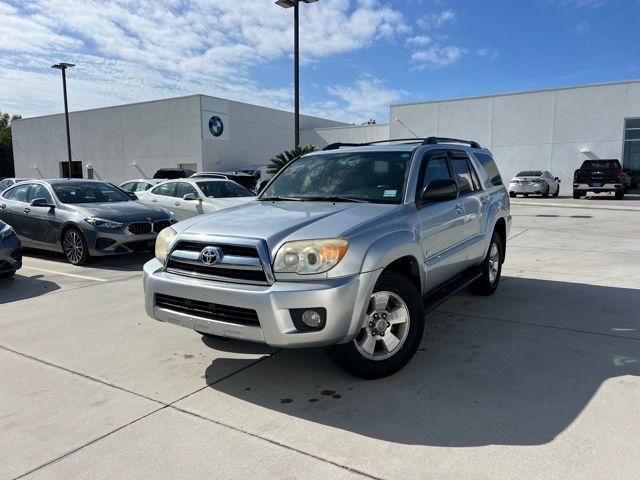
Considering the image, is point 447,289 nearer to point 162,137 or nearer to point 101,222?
point 101,222

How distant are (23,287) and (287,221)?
5299mm

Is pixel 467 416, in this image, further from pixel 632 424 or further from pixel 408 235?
pixel 408 235

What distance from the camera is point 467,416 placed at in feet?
10.4

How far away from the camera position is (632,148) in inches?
1094

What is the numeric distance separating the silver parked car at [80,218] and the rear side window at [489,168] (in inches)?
221

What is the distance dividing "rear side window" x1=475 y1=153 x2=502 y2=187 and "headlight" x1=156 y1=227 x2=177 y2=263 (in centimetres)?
396

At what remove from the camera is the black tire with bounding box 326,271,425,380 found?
11.7ft

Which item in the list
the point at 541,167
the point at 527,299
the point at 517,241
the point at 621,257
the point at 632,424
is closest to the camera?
the point at 632,424

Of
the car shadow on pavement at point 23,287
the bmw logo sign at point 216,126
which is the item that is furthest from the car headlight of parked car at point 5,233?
the bmw logo sign at point 216,126

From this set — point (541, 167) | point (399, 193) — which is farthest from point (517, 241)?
point (541, 167)

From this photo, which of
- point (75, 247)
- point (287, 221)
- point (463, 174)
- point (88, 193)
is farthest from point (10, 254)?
point (463, 174)

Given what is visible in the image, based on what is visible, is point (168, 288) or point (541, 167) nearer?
point (168, 288)

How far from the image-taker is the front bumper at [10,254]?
698 centimetres

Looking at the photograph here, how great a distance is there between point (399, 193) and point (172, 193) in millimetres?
9166
